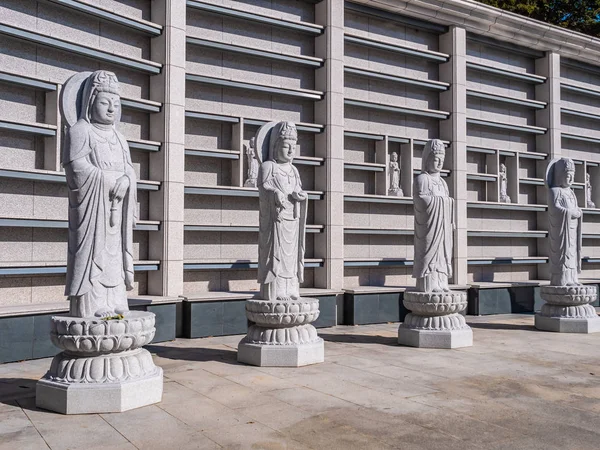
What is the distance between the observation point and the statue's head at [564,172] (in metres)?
10.8

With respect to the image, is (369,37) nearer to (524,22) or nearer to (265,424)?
(524,22)

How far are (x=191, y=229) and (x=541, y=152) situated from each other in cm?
916

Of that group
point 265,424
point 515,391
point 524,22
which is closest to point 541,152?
point 524,22

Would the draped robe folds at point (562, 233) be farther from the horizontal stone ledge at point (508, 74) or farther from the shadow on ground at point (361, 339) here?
the horizontal stone ledge at point (508, 74)

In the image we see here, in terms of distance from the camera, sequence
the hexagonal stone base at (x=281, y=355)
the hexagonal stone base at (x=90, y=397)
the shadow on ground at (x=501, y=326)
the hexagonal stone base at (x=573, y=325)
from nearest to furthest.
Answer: the hexagonal stone base at (x=90, y=397)
the hexagonal stone base at (x=281, y=355)
the hexagonal stone base at (x=573, y=325)
the shadow on ground at (x=501, y=326)

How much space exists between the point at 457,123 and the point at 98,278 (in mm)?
9526

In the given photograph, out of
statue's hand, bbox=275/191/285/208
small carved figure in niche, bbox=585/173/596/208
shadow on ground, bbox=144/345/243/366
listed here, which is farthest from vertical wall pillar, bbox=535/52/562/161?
shadow on ground, bbox=144/345/243/366

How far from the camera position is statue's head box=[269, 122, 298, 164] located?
8086mm

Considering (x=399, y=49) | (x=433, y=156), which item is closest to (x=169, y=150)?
(x=433, y=156)

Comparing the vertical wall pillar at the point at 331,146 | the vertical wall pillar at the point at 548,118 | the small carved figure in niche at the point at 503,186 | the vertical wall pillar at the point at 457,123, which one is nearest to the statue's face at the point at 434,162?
the vertical wall pillar at the point at 331,146

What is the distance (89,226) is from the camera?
19.5 ft

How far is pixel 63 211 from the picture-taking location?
9.22 m

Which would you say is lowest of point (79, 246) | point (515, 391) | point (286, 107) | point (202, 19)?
point (515, 391)

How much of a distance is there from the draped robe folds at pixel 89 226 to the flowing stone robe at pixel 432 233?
16.0 ft
